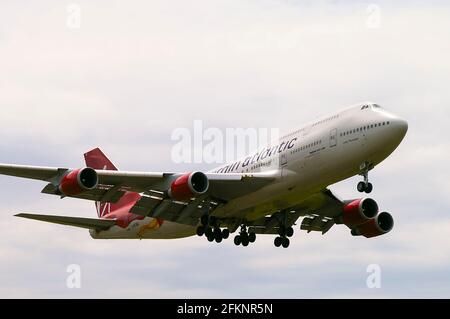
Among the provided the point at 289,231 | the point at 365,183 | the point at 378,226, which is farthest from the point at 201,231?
the point at 365,183

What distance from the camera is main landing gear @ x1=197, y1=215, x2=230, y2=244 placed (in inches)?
2302

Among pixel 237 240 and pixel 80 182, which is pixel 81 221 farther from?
pixel 80 182

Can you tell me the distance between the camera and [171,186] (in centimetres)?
5422

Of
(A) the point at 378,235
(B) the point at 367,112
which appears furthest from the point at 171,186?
(A) the point at 378,235

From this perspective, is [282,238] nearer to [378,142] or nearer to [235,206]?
[235,206]

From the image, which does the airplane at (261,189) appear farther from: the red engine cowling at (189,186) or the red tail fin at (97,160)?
the red tail fin at (97,160)

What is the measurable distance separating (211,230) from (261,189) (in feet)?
18.6

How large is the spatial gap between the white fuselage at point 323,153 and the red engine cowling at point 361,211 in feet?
19.8

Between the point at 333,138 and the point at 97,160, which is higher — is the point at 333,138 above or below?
below

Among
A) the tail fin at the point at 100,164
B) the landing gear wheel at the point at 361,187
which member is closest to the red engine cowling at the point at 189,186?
the landing gear wheel at the point at 361,187

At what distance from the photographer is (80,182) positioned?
52438 mm

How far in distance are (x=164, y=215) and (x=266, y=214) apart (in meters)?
5.59

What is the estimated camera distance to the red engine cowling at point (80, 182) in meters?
52.5

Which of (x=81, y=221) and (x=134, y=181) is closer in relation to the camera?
(x=134, y=181)
